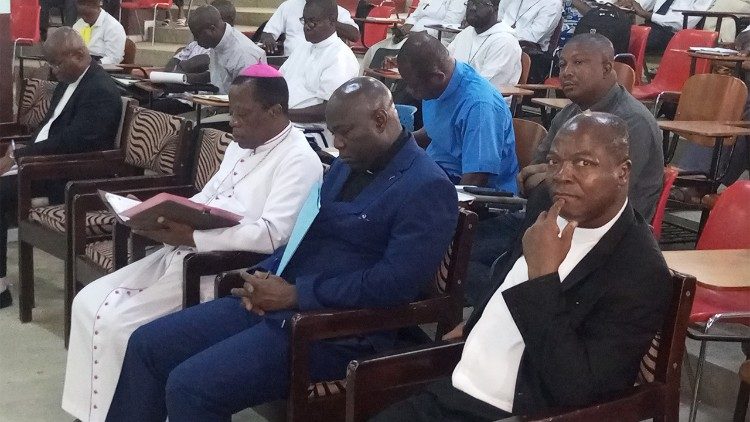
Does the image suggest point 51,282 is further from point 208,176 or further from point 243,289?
point 243,289

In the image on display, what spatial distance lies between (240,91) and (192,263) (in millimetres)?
535

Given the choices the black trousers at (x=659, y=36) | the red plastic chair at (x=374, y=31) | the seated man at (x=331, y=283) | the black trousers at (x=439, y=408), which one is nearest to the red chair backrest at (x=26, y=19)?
the red plastic chair at (x=374, y=31)

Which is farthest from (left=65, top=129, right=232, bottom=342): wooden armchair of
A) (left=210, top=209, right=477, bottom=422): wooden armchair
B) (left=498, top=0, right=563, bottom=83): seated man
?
(left=498, top=0, right=563, bottom=83): seated man

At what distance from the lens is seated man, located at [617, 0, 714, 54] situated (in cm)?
739

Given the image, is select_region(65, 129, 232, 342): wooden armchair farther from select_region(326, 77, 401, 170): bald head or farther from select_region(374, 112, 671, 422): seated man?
select_region(374, 112, 671, 422): seated man

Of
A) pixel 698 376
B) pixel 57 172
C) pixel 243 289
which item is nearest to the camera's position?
pixel 243 289

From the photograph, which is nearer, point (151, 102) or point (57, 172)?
point (57, 172)

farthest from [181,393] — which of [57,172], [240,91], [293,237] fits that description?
[57,172]

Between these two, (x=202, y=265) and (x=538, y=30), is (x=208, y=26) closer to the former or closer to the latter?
(x=538, y=30)

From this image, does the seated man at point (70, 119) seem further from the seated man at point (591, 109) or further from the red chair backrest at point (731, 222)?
the red chair backrest at point (731, 222)

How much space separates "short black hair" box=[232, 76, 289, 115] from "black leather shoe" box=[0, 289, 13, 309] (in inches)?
71.3

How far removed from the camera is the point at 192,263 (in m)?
2.89

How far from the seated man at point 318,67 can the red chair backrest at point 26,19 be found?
14.8ft

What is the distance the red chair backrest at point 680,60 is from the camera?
20.5 feet
